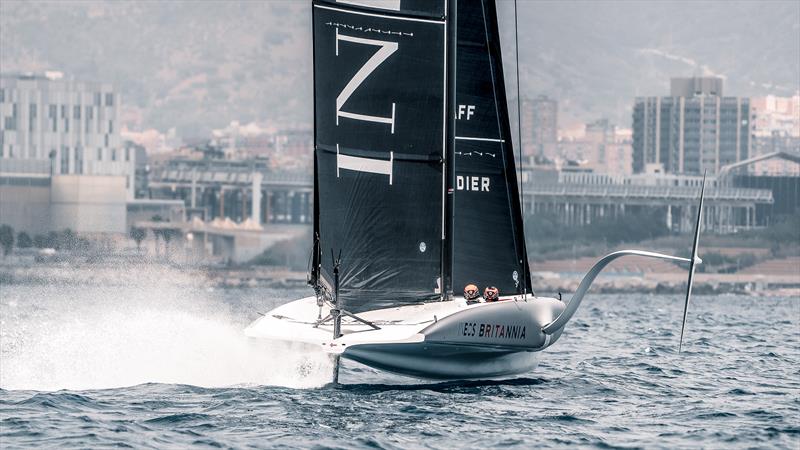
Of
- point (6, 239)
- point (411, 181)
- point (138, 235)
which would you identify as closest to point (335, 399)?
point (411, 181)

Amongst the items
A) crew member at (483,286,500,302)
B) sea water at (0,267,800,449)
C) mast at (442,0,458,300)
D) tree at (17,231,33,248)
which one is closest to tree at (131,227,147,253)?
tree at (17,231,33,248)

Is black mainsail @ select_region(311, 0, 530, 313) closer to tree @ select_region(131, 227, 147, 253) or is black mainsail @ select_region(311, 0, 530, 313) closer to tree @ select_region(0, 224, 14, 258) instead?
tree @ select_region(0, 224, 14, 258)

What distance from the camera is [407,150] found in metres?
29.7

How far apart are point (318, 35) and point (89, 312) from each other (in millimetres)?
42861

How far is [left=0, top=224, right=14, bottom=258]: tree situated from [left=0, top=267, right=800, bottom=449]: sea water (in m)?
121

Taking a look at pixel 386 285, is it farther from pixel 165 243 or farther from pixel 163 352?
pixel 165 243

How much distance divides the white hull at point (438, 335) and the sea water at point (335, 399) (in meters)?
0.36

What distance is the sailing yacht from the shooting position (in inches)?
1158

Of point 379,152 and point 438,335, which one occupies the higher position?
point 379,152

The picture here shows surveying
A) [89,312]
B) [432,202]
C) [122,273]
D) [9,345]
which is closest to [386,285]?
[432,202]

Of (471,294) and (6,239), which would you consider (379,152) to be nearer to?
(471,294)

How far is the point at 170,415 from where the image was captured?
25.7 m

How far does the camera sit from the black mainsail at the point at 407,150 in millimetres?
29469

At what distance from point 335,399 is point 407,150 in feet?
15.2
